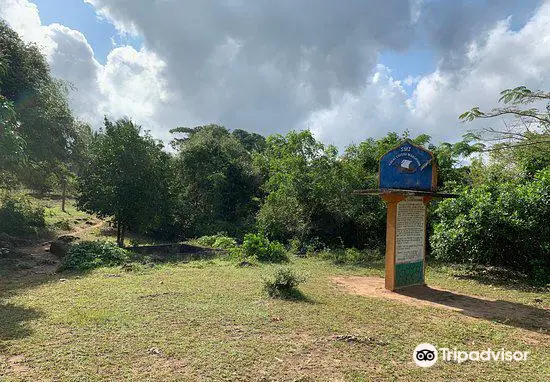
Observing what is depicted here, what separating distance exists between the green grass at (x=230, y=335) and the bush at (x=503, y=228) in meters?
1.76

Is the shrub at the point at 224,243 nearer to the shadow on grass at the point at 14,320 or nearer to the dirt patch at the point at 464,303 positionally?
the dirt patch at the point at 464,303

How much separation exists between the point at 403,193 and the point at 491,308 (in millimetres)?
2622

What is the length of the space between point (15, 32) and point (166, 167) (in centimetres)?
783

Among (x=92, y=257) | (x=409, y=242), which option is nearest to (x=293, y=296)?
(x=409, y=242)

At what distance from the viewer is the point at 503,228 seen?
9.81m

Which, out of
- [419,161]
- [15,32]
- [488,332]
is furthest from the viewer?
[15,32]

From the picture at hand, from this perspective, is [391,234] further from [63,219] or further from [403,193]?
[63,219]

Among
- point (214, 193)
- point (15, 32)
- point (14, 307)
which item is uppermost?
point (15, 32)

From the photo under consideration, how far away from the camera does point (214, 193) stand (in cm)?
2147

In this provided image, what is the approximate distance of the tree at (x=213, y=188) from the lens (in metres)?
20.9

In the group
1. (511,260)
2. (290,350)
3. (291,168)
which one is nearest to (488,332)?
(290,350)

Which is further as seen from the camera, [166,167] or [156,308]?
[166,167]

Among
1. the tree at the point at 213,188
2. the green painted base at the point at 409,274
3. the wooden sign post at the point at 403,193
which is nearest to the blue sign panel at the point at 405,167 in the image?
the wooden sign post at the point at 403,193

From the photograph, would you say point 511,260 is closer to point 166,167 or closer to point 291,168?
point 291,168
